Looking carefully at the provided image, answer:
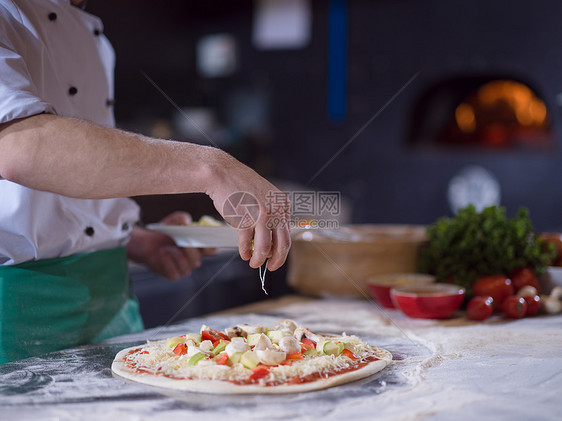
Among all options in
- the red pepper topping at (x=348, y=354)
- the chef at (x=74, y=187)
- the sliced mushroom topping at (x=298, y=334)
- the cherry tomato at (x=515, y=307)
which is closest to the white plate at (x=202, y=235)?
the chef at (x=74, y=187)

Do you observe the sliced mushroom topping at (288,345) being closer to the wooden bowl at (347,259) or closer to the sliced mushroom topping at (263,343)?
the sliced mushroom topping at (263,343)

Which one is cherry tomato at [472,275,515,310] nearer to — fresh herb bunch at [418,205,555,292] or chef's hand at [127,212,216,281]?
fresh herb bunch at [418,205,555,292]

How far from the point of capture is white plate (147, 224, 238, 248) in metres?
1.45

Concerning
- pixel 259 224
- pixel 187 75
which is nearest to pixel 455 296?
pixel 259 224

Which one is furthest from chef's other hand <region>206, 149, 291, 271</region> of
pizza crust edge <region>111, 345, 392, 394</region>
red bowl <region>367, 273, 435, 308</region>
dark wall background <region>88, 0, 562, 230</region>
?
dark wall background <region>88, 0, 562, 230</region>

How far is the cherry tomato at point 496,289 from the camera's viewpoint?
176cm

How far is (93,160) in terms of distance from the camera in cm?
108

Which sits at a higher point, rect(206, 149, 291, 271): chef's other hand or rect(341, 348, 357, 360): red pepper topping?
rect(206, 149, 291, 271): chef's other hand

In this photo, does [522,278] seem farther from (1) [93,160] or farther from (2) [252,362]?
(1) [93,160]

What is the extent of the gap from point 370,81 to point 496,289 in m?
3.75

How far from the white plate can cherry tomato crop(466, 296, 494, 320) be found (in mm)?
661

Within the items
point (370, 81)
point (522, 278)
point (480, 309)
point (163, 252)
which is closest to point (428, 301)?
point (480, 309)

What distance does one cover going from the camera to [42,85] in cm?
140

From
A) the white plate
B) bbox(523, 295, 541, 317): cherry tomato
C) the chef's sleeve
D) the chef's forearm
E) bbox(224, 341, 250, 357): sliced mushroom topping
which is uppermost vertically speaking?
the chef's sleeve
